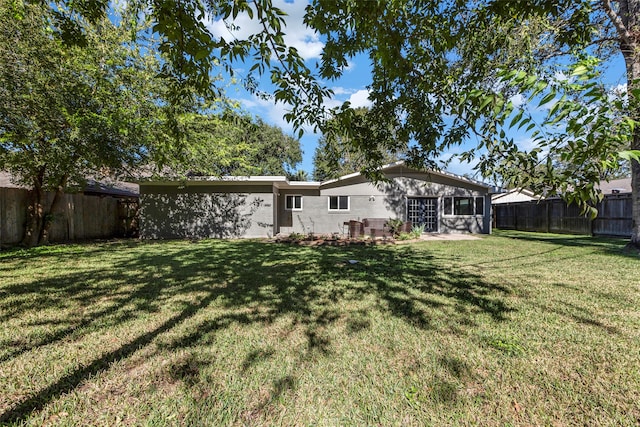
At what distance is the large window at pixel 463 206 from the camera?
15.0 meters

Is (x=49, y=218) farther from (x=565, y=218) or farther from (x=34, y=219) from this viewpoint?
(x=565, y=218)

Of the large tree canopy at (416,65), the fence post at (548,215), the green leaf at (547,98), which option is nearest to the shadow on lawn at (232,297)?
the large tree canopy at (416,65)

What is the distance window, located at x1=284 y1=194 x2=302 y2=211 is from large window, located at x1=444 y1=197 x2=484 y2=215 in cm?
778

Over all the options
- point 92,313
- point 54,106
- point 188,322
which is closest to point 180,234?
point 54,106

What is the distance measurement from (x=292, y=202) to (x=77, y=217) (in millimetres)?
9217

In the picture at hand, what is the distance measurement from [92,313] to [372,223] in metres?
11.2

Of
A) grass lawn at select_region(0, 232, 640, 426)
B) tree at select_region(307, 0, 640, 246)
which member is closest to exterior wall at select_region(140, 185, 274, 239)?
grass lawn at select_region(0, 232, 640, 426)

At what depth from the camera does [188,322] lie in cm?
330

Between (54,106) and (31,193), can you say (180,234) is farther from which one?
(54,106)

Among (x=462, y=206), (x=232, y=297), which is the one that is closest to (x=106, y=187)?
(x=232, y=297)

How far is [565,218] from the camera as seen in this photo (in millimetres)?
14820

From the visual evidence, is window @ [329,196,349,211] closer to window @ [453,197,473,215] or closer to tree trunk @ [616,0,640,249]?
window @ [453,197,473,215]

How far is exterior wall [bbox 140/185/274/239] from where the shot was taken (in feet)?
41.5

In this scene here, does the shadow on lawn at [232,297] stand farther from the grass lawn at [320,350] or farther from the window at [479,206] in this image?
the window at [479,206]
